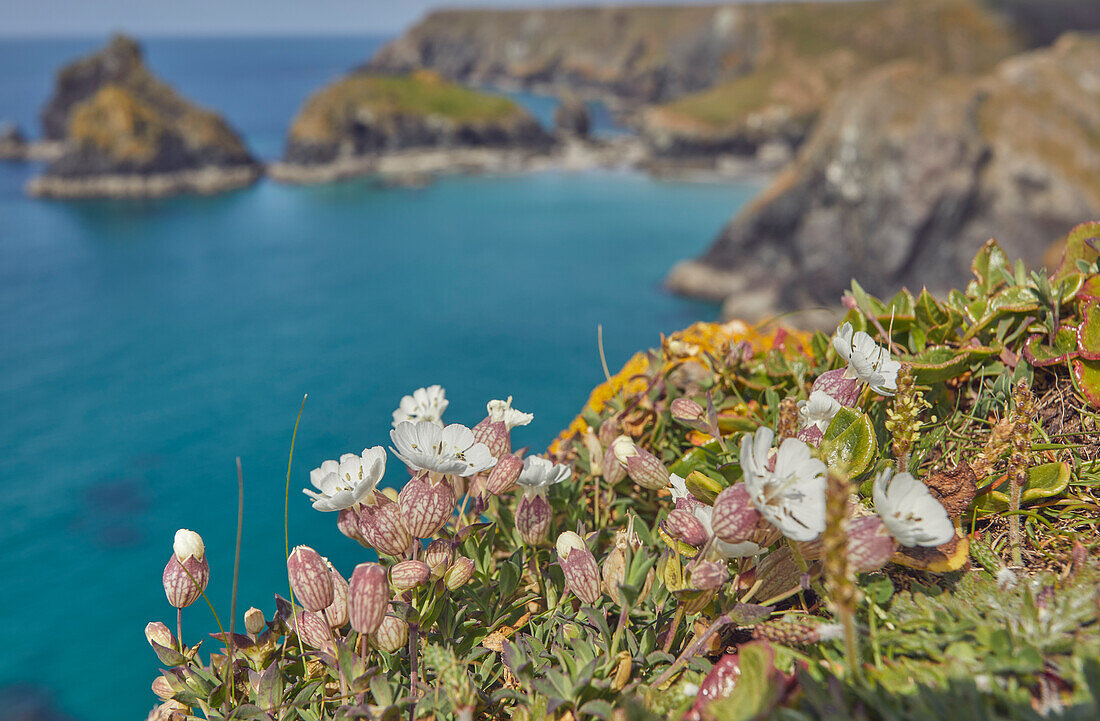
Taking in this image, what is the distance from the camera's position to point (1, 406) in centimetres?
1844

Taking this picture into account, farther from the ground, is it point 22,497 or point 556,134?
point 556,134

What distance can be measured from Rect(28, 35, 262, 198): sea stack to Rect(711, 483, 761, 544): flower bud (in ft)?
157

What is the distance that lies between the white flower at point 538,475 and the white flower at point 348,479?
0.96ft

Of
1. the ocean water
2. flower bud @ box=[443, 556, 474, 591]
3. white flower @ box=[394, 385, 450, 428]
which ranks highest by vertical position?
white flower @ box=[394, 385, 450, 428]

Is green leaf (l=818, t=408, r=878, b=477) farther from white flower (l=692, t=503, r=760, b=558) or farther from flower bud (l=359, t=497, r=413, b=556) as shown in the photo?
flower bud (l=359, t=497, r=413, b=556)

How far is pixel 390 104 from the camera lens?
1914 inches

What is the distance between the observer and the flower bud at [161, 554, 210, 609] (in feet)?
4.61

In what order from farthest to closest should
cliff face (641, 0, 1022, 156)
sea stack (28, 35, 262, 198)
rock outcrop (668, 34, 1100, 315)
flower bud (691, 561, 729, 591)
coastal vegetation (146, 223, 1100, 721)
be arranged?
1. cliff face (641, 0, 1022, 156)
2. sea stack (28, 35, 262, 198)
3. rock outcrop (668, 34, 1100, 315)
4. flower bud (691, 561, 729, 591)
5. coastal vegetation (146, 223, 1100, 721)

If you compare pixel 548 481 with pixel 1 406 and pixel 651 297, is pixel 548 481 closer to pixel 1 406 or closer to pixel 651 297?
pixel 1 406

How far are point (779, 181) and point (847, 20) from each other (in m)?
49.5

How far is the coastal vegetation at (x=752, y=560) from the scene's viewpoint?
40.2 inches

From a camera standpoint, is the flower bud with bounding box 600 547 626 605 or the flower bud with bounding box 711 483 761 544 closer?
the flower bud with bounding box 711 483 761 544

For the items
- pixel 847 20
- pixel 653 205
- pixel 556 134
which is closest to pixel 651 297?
pixel 653 205

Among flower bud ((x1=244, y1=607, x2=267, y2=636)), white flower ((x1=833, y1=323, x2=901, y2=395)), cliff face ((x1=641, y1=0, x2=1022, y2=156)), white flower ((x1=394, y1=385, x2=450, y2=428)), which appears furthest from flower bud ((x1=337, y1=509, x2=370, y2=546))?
cliff face ((x1=641, y1=0, x2=1022, y2=156))
